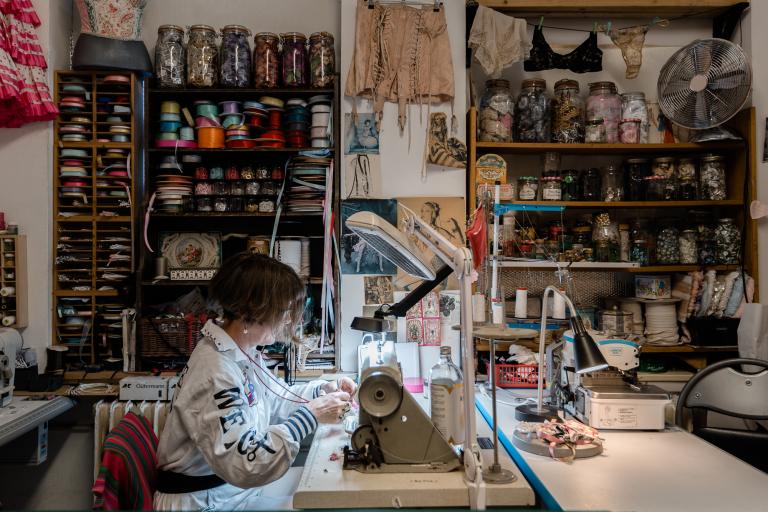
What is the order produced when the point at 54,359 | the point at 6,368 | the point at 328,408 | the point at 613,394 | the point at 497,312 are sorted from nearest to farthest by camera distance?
the point at 328,408 → the point at 613,394 → the point at 497,312 → the point at 6,368 → the point at 54,359

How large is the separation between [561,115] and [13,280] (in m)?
3.00

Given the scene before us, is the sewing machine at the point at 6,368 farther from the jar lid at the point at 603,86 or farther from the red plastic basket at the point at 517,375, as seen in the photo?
the jar lid at the point at 603,86

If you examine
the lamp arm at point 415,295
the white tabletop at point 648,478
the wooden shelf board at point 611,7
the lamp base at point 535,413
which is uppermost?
the wooden shelf board at point 611,7

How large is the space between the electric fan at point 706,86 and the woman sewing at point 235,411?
7.77ft

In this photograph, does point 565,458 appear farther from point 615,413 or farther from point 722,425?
point 722,425

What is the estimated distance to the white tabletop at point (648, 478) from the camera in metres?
1.59

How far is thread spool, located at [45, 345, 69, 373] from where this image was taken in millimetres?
3076

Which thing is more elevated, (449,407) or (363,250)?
(363,250)

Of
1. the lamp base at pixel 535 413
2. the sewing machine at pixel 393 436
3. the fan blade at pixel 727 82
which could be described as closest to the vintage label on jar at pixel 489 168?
the fan blade at pixel 727 82

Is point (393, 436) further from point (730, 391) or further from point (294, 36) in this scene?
Result: point (294, 36)

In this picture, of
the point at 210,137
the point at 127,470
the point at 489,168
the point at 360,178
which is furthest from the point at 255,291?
the point at 489,168

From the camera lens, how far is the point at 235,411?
168 centimetres

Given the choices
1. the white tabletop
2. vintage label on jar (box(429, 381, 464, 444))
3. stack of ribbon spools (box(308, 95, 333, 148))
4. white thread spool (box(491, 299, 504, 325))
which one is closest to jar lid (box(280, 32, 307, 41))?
stack of ribbon spools (box(308, 95, 333, 148))

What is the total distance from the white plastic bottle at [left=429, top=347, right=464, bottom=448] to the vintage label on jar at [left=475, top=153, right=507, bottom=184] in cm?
157
